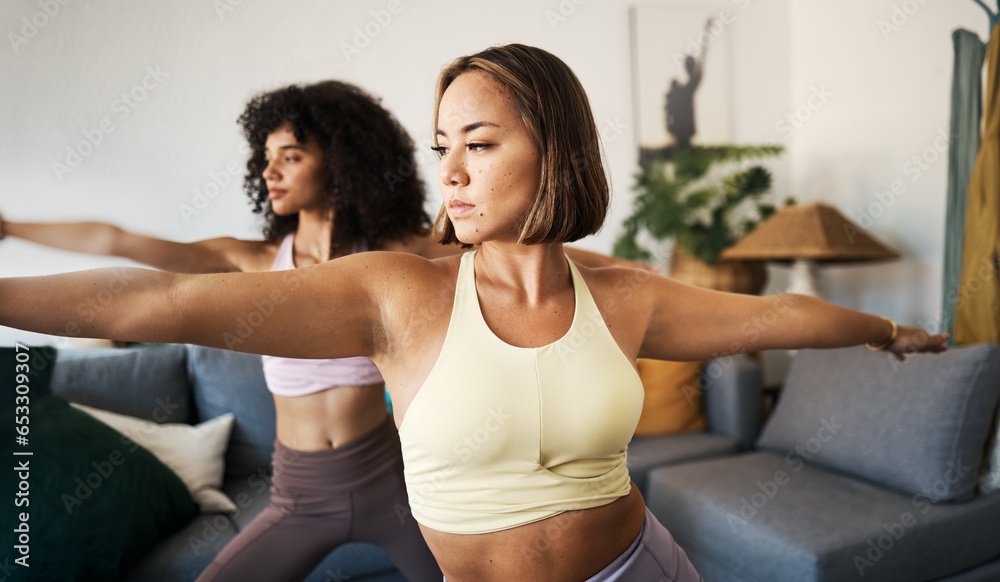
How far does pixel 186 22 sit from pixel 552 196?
1.08 meters

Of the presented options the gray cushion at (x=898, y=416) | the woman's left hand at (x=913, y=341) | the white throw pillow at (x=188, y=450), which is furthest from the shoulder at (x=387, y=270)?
the gray cushion at (x=898, y=416)

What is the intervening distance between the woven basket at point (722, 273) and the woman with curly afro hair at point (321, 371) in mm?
2017

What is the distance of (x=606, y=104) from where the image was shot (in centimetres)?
296

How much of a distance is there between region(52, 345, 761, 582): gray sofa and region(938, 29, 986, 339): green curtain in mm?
809

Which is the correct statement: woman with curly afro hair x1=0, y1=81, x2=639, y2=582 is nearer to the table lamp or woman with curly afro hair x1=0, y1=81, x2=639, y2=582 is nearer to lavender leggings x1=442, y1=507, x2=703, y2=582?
lavender leggings x1=442, y1=507, x2=703, y2=582

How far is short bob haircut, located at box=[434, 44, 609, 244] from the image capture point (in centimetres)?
85

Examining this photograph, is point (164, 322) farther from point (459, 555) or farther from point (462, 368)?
point (459, 555)

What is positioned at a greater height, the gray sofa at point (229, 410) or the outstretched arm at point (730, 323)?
the outstretched arm at point (730, 323)

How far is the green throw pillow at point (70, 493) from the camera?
142cm

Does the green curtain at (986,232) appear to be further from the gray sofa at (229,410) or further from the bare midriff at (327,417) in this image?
the bare midriff at (327,417)


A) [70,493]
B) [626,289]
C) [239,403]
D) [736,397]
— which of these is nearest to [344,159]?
[626,289]

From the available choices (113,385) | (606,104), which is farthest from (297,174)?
(606,104)

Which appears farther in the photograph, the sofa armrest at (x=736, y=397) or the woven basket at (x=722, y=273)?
the woven basket at (x=722, y=273)

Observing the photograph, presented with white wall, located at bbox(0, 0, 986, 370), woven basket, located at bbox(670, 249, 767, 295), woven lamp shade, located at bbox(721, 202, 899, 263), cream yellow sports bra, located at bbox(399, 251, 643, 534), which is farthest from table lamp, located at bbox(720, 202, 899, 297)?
cream yellow sports bra, located at bbox(399, 251, 643, 534)
